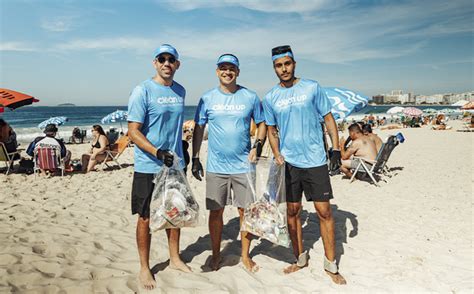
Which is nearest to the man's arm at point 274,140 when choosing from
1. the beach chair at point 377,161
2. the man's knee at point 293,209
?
the man's knee at point 293,209

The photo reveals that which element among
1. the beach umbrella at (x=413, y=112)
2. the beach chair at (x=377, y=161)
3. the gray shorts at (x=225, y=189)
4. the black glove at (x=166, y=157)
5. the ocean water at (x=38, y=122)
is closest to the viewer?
the black glove at (x=166, y=157)

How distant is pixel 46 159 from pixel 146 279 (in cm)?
611

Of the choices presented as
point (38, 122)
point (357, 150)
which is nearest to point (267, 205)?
point (357, 150)

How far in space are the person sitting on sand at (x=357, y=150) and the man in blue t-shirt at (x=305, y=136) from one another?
182 inches

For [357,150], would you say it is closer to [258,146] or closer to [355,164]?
[355,164]

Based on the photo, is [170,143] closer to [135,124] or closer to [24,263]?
[135,124]

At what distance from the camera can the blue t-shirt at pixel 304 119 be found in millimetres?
2949

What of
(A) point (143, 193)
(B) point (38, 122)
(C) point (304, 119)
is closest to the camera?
(A) point (143, 193)

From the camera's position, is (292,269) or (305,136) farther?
(292,269)

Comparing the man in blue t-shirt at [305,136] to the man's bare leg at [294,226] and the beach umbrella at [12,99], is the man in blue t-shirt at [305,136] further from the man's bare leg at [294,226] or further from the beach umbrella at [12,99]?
the beach umbrella at [12,99]

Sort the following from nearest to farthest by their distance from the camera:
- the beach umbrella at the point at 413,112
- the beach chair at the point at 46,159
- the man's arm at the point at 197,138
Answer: the man's arm at the point at 197,138, the beach chair at the point at 46,159, the beach umbrella at the point at 413,112

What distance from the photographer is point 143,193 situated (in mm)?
2746

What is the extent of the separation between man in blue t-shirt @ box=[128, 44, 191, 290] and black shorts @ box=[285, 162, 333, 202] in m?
1.17

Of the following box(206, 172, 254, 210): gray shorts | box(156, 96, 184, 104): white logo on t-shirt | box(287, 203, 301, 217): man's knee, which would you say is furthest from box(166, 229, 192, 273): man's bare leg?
box(156, 96, 184, 104): white logo on t-shirt
